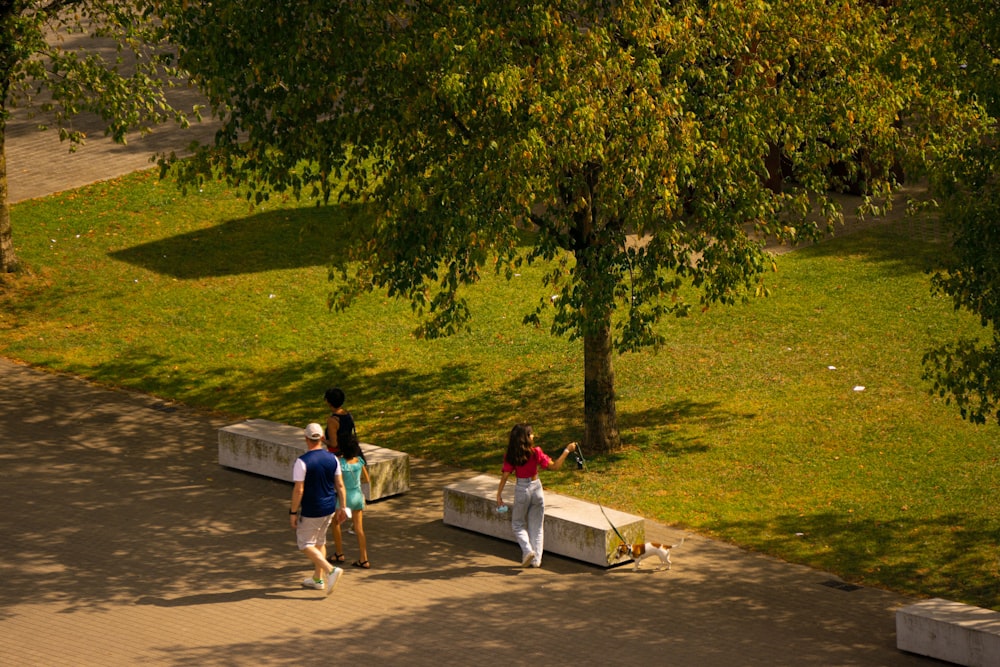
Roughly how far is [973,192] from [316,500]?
6400 millimetres

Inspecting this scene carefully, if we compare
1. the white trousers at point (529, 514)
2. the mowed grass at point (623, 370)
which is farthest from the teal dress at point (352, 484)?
A: the mowed grass at point (623, 370)

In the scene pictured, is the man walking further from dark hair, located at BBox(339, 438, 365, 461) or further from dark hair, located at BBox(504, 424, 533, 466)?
dark hair, located at BBox(504, 424, 533, 466)

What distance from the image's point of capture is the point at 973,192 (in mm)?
11664

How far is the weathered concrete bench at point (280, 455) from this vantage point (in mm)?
14508

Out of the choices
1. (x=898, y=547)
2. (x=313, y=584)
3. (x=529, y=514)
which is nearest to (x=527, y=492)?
(x=529, y=514)

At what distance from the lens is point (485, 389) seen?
18.5m

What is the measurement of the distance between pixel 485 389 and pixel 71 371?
6.08 meters

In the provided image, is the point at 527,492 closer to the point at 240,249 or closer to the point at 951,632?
the point at 951,632

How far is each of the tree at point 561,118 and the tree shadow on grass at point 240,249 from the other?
847 centimetres

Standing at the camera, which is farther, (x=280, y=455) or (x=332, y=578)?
(x=280, y=455)

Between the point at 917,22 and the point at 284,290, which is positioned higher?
the point at 917,22

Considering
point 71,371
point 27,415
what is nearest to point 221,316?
point 71,371

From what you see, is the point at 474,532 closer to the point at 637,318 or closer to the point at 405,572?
the point at 405,572

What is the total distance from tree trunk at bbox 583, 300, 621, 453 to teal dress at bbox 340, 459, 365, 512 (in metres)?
4.18
